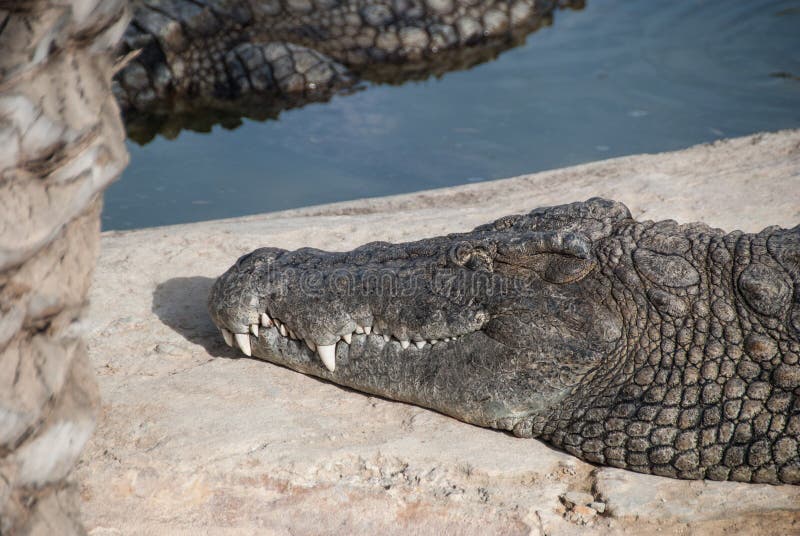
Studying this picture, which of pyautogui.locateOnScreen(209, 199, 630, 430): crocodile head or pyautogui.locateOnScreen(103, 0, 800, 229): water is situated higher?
pyautogui.locateOnScreen(209, 199, 630, 430): crocodile head

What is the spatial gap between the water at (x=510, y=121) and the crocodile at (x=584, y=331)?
385 centimetres

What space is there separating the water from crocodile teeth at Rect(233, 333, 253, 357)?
143 inches

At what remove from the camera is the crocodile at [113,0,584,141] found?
9258 mm

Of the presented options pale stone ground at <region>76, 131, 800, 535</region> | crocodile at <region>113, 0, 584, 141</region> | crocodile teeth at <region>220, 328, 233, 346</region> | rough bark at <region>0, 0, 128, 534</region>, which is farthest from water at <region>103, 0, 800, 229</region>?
rough bark at <region>0, 0, 128, 534</region>

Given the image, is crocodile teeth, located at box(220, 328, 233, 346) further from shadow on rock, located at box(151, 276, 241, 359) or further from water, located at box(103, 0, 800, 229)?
water, located at box(103, 0, 800, 229)

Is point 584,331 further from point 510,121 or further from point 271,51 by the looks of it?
point 271,51

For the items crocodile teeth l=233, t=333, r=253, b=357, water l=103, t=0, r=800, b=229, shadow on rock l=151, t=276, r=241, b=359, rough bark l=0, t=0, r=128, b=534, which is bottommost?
water l=103, t=0, r=800, b=229

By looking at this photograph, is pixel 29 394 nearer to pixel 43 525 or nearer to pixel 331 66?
pixel 43 525

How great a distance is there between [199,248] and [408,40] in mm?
5678

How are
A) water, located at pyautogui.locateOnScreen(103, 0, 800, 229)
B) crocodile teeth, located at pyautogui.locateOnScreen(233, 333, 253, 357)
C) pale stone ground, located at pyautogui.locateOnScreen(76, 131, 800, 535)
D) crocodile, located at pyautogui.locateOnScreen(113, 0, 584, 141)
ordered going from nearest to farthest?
1. pale stone ground, located at pyautogui.locateOnScreen(76, 131, 800, 535)
2. crocodile teeth, located at pyautogui.locateOnScreen(233, 333, 253, 357)
3. water, located at pyautogui.locateOnScreen(103, 0, 800, 229)
4. crocodile, located at pyautogui.locateOnScreen(113, 0, 584, 141)

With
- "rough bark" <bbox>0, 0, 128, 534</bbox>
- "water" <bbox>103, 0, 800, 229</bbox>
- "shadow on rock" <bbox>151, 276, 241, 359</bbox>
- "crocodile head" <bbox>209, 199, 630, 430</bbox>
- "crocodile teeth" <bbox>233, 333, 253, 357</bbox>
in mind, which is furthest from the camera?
"water" <bbox>103, 0, 800, 229</bbox>

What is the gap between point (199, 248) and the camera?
5.00 meters

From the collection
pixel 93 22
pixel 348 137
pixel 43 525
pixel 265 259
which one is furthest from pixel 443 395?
pixel 348 137

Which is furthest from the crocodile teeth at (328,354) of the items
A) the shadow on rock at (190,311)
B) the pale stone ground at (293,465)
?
the shadow on rock at (190,311)
